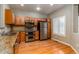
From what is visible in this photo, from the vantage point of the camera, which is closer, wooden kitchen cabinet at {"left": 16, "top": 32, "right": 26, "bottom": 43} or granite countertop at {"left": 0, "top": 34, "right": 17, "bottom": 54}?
granite countertop at {"left": 0, "top": 34, "right": 17, "bottom": 54}

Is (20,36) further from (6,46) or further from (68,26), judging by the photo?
(6,46)

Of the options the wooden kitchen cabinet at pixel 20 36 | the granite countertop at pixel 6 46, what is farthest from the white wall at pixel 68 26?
the granite countertop at pixel 6 46

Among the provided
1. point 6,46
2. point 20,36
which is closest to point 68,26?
point 20,36

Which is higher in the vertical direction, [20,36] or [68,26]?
[68,26]

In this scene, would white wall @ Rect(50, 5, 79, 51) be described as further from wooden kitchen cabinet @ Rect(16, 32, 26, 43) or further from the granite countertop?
the granite countertop

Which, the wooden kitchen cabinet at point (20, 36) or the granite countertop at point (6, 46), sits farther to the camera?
the wooden kitchen cabinet at point (20, 36)

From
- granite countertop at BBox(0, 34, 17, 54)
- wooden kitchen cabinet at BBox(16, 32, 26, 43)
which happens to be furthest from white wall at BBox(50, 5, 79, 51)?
granite countertop at BBox(0, 34, 17, 54)

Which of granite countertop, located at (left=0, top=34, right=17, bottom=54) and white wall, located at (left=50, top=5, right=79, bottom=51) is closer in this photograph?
granite countertop, located at (left=0, top=34, right=17, bottom=54)

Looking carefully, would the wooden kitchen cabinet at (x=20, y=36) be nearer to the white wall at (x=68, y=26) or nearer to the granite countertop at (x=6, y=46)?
the white wall at (x=68, y=26)

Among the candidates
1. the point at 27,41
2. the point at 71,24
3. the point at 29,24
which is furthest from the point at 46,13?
the point at 27,41

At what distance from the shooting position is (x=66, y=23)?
3.00 m

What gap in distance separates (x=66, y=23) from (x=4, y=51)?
2.42 metres

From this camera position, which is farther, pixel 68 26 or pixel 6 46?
pixel 68 26
